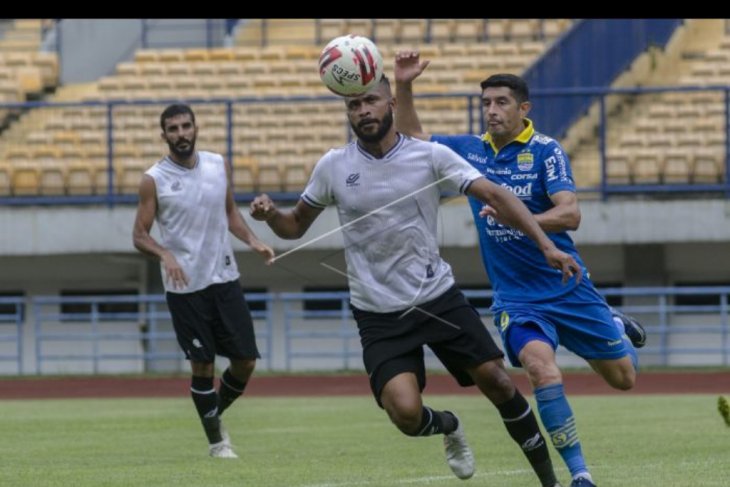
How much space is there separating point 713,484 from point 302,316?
718 inches

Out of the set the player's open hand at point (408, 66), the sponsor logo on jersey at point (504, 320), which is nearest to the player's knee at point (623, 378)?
the sponsor logo on jersey at point (504, 320)

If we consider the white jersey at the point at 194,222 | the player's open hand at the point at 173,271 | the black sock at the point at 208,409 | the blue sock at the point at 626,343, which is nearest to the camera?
the blue sock at the point at 626,343

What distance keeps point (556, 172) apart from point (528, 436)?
151 centimetres

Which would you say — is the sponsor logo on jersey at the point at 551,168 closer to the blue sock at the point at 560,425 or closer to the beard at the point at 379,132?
the beard at the point at 379,132

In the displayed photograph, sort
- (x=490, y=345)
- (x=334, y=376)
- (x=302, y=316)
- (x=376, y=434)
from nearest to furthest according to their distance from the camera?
1. (x=490, y=345)
2. (x=376, y=434)
3. (x=334, y=376)
4. (x=302, y=316)

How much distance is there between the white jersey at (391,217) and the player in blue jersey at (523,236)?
370 millimetres

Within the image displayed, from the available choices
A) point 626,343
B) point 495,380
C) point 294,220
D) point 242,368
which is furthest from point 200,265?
point 495,380

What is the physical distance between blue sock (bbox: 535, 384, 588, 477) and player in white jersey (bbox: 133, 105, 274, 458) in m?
3.75

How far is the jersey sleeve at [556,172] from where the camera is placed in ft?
32.1

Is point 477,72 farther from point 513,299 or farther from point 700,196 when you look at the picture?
point 513,299

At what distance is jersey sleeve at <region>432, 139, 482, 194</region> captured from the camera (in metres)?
9.23

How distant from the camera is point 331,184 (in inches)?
379
